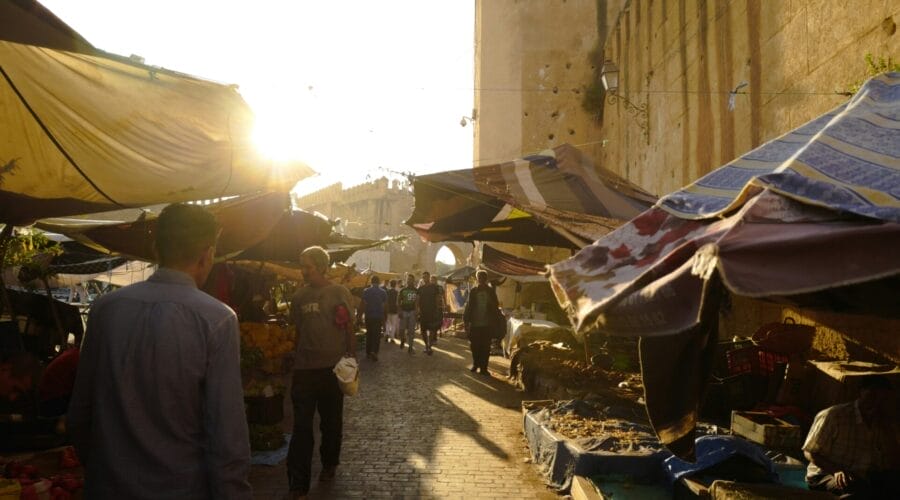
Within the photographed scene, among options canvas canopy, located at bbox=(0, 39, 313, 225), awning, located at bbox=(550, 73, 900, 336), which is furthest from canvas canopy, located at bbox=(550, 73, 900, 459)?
canvas canopy, located at bbox=(0, 39, 313, 225)

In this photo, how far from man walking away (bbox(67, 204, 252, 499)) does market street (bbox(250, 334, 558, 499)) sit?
115 inches

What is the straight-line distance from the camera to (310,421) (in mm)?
4750

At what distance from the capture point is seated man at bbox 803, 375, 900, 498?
12.0ft

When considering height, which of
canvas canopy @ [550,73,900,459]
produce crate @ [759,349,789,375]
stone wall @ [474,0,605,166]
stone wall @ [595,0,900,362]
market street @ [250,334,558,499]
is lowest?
market street @ [250,334,558,499]

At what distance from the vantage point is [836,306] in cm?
325

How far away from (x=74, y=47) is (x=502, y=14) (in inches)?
979

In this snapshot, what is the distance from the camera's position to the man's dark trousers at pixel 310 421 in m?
4.63

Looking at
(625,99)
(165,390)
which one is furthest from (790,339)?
(625,99)

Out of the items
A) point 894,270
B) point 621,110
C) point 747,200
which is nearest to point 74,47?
point 747,200

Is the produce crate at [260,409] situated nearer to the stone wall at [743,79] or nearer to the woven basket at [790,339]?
the stone wall at [743,79]

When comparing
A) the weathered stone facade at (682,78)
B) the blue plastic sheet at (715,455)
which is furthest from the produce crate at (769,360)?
the blue plastic sheet at (715,455)

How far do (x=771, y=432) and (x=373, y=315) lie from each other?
9.32m

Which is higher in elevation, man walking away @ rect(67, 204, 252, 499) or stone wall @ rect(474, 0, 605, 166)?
stone wall @ rect(474, 0, 605, 166)

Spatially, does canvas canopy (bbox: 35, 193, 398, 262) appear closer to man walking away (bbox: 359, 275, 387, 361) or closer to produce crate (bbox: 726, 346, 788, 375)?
produce crate (bbox: 726, 346, 788, 375)
